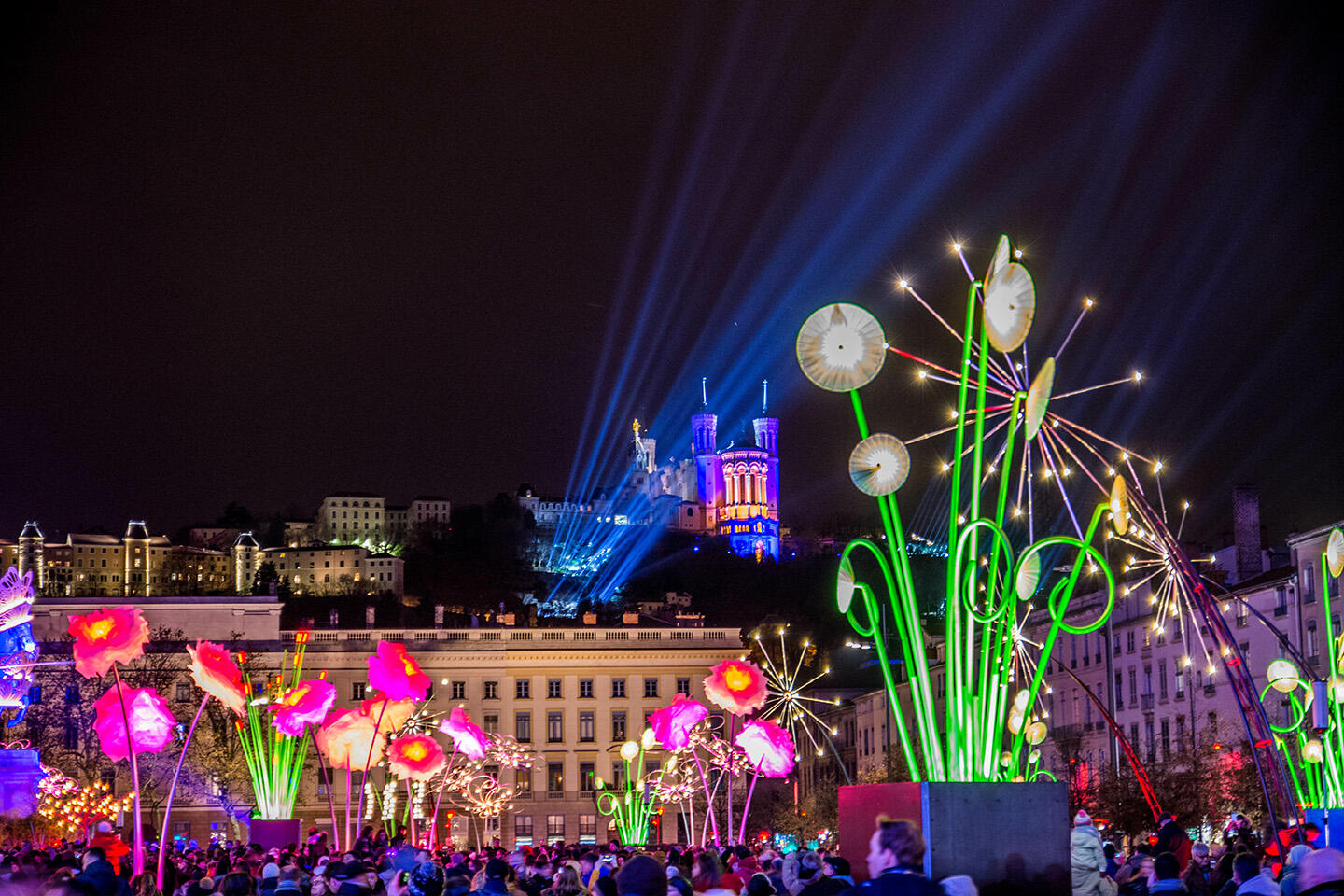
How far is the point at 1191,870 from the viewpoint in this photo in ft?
48.6

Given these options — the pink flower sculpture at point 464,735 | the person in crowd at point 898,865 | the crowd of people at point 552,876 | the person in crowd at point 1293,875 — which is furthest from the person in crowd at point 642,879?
the pink flower sculpture at point 464,735

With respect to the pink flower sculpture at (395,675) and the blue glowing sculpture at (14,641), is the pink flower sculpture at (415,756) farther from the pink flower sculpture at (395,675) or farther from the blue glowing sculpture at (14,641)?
the blue glowing sculpture at (14,641)

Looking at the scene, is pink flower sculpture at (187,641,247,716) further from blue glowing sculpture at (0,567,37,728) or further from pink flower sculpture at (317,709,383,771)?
blue glowing sculpture at (0,567,37,728)

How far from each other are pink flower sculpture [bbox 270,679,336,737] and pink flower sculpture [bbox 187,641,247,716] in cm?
231

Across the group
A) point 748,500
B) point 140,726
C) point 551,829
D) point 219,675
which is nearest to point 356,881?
point 140,726

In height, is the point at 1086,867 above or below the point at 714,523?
below

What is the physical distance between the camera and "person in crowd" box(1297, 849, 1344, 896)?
28.5ft

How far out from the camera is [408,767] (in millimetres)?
36031

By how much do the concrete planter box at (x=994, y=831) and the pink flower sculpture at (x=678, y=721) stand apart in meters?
25.6

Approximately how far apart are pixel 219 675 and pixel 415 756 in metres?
6.50

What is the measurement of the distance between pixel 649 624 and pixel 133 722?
7084 centimetres

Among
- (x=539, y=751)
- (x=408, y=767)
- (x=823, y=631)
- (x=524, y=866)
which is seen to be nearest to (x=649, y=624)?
(x=539, y=751)

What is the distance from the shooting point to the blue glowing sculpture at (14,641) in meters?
42.9

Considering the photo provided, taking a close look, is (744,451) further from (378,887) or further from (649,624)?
(378,887)
